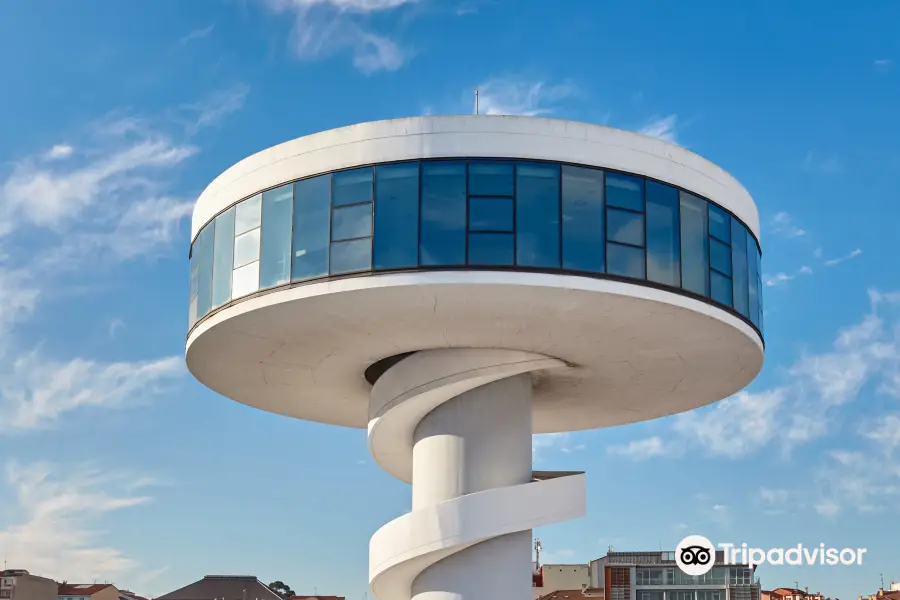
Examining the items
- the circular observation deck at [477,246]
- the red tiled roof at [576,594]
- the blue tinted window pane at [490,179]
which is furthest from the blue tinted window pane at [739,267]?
the red tiled roof at [576,594]

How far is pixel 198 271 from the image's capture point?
2872 cm

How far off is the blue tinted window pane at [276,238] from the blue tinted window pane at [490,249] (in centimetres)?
400

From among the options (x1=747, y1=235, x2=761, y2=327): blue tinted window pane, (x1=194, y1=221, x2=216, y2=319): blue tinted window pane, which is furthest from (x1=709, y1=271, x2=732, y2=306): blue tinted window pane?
(x1=194, y1=221, x2=216, y2=319): blue tinted window pane

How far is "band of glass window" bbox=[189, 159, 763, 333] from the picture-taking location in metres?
24.6

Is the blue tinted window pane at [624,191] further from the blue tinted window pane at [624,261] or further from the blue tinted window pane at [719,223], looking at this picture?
the blue tinted window pane at [719,223]

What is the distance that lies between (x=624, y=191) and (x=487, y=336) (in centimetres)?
451

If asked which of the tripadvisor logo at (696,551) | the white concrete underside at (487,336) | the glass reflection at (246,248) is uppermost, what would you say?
the glass reflection at (246,248)

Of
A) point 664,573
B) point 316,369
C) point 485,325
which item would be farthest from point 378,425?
point 664,573

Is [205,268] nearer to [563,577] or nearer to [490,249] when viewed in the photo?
[490,249]

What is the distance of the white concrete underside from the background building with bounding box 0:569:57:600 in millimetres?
56546

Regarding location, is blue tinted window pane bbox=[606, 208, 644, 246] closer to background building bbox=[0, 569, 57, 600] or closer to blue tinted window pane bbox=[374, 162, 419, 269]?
blue tinted window pane bbox=[374, 162, 419, 269]

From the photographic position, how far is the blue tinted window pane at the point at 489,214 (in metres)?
24.6

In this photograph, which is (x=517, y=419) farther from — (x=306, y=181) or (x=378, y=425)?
(x=306, y=181)

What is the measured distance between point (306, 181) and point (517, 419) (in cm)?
767
